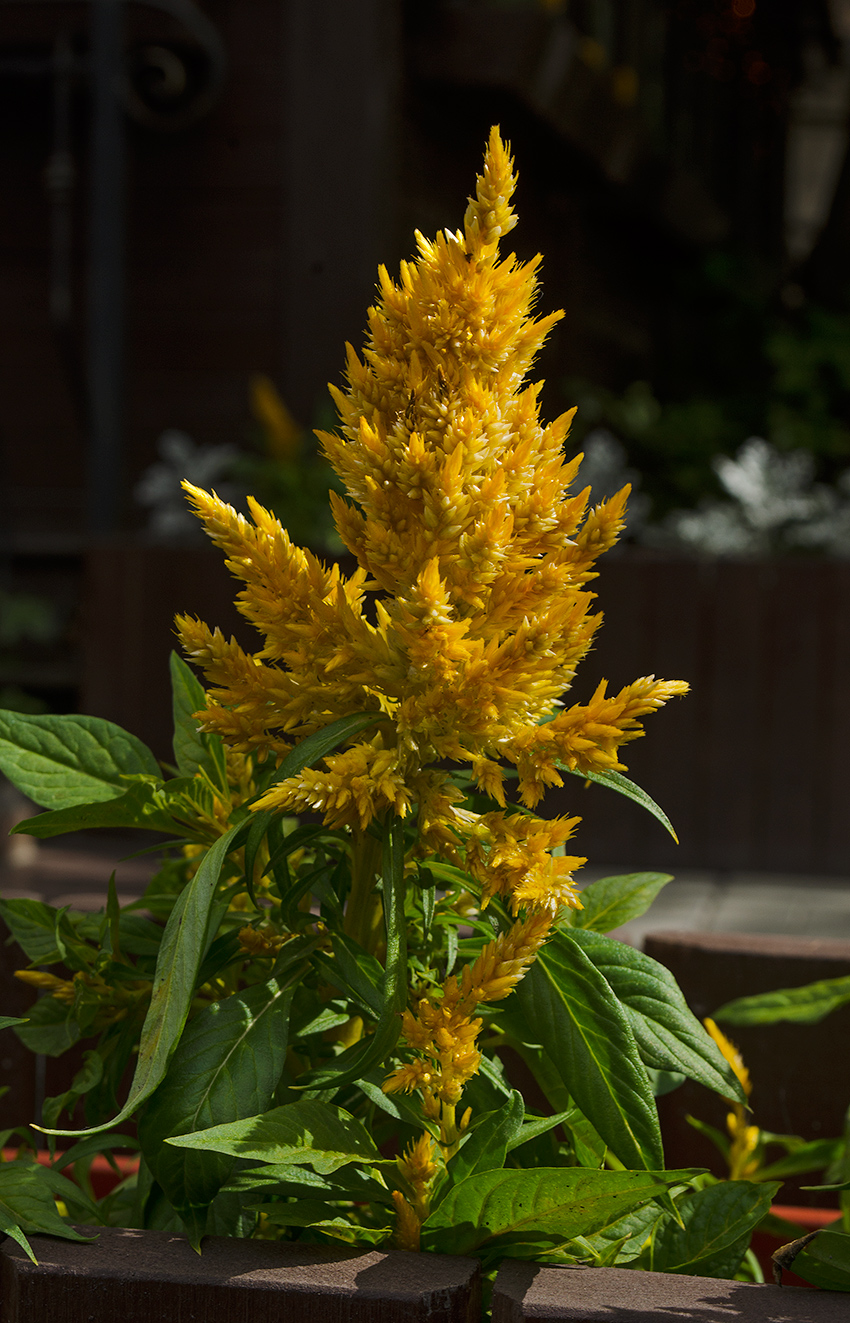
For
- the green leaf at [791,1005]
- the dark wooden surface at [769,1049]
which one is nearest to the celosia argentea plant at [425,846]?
the green leaf at [791,1005]

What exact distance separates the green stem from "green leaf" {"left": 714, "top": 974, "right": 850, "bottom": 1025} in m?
0.44

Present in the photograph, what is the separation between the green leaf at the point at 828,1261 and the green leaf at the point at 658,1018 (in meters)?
0.10

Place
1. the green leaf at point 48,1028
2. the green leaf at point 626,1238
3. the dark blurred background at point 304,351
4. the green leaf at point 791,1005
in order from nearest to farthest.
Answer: the green leaf at point 626,1238 → the green leaf at point 48,1028 → the green leaf at point 791,1005 → the dark blurred background at point 304,351

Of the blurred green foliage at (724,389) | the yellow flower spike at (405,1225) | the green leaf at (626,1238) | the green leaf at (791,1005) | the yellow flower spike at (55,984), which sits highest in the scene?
the blurred green foliage at (724,389)

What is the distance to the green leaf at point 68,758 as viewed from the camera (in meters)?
0.95

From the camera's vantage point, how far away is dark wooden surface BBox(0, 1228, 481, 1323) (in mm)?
740

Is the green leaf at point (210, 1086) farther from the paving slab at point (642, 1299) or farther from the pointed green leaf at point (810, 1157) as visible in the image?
the pointed green leaf at point (810, 1157)

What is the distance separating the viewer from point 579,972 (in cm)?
83

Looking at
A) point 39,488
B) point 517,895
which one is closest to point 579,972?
point 517,895

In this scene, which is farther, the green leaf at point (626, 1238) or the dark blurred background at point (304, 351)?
the dark blurred background at point (304, 351)

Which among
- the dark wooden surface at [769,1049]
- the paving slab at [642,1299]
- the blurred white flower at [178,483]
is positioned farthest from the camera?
the blurred white flower at [178,483]

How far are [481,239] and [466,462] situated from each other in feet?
0.43

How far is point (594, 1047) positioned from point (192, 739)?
35 centimetres

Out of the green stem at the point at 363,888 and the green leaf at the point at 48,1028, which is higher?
the green stem at the point at 363,888
